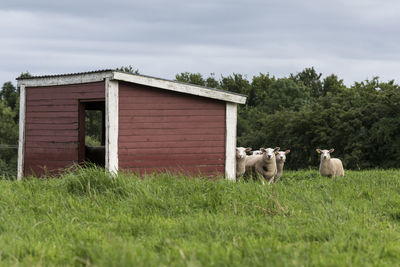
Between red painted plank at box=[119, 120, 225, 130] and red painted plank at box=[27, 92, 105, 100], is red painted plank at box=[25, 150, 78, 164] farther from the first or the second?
red painted plank at box=[119, 120, 225, 130]

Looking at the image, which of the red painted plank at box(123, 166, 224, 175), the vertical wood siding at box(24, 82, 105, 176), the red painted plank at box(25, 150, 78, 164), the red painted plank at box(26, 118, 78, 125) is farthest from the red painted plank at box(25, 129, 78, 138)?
the red painted plank at box(123, 166, 224, 175)

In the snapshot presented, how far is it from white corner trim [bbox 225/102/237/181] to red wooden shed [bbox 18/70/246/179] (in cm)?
3

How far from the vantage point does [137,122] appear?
1262cm

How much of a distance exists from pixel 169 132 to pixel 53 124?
3.22 metres

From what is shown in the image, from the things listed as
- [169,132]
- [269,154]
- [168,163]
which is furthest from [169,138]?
[269,154]

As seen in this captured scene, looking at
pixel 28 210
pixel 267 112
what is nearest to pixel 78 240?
pixel 28 210

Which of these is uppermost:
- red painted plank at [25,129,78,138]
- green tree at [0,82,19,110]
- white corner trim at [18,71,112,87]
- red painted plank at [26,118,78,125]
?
green tree at [0,82,19,110]

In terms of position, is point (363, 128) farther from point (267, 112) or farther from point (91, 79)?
point (91, 79)

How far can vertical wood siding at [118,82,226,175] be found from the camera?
41.1 ft

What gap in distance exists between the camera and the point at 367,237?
18.6 ft

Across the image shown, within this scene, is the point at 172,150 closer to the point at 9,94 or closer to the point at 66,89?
the point at 66,89

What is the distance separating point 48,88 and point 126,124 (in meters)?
2.81

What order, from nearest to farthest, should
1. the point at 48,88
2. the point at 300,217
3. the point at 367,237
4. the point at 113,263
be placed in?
1. the point at 113,263
2. the point at 367,237
3. the point at 300,217
4. the point at 48,88

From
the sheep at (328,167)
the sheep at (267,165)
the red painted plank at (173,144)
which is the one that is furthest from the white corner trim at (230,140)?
the sheep at (328,167)
